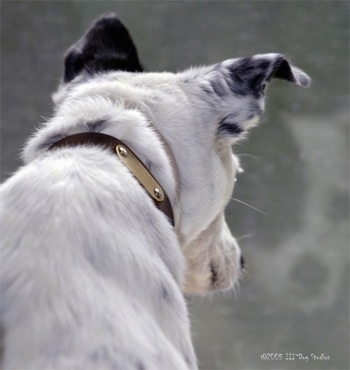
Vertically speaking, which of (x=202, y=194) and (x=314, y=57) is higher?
(x=202, y=194)

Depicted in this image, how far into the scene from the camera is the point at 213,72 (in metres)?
1.92

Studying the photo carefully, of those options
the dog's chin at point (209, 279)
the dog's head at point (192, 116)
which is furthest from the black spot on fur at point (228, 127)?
the dog's chin at point (209, 279)

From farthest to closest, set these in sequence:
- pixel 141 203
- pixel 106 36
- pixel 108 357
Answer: pixel 106 36, pixel 141 203, pixel 108 357

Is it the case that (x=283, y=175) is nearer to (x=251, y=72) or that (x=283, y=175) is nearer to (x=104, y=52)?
(x=104, y=52)

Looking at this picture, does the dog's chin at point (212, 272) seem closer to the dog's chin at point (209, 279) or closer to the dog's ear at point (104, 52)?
the dog's chin at point (209, 279)

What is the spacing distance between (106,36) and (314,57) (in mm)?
1564

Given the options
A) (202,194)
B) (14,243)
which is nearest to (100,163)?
(14,243)

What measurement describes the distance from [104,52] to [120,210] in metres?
0.78

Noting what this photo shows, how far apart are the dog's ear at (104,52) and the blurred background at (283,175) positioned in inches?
51.9

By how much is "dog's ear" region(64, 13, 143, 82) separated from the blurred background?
51.9 inches

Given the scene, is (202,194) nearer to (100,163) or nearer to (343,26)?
(100,163)

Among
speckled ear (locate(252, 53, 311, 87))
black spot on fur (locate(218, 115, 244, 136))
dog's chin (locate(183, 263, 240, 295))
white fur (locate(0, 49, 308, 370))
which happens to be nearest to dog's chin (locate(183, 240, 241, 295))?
dog's chin (locate(183, 263, 240, 295))

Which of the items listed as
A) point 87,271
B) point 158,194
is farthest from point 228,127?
point 87,271

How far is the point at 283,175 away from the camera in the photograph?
11.7ft
